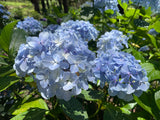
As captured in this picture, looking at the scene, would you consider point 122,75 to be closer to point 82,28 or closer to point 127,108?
point 127,108

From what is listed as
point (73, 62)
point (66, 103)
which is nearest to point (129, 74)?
point (73, 62)

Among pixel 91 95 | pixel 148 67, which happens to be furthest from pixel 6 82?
pixel 148 67

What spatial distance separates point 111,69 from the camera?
3.03 ft

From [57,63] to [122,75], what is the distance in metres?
0.42

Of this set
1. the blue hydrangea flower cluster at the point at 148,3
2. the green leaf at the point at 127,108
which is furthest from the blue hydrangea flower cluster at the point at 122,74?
the blue hydrangea flower cluster at the point at 148,3

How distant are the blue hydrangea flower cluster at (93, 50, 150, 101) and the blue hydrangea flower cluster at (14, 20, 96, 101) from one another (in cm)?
13

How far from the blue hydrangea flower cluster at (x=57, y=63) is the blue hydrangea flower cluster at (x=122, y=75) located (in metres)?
0.13

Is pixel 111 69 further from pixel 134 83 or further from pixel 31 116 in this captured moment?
pixel 31 116

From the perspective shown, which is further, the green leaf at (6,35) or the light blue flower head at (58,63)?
the green leaf at (6,35)

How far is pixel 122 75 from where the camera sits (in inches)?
35.8

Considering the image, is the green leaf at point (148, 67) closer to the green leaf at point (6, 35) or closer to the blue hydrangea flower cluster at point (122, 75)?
the blue hydrangea flower cluster at point (122, 75)

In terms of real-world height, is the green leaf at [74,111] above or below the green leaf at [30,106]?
above

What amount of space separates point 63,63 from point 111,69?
33cm

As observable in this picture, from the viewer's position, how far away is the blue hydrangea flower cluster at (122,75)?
2.96 feet
